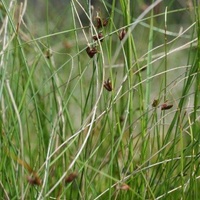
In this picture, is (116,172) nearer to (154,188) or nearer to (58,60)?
(154,188)

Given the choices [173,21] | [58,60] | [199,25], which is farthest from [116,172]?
[173,21]

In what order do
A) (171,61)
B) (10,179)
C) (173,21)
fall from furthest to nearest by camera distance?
1. (173,21)
2. (171,61)
3. (10,179)

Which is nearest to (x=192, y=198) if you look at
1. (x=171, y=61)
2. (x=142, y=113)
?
(x=142, y=113)

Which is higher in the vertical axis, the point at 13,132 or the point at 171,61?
the point at 13,132

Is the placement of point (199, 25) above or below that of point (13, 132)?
above

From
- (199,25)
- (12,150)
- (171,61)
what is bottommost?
(171,61)

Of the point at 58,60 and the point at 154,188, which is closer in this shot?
the point at 154,188

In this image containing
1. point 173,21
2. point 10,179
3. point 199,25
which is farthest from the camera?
point 173,21

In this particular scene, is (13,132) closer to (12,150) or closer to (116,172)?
(12,150)

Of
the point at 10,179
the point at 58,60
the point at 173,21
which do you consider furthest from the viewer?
the point at 173,21
